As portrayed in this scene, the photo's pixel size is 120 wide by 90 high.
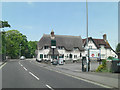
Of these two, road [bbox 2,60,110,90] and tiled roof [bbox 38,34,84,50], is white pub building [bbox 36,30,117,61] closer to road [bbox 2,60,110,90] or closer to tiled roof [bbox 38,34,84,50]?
tiled roof [bbox 38,34,84,50]

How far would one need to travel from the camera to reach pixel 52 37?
59.9 metres

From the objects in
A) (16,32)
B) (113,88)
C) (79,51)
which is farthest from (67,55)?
(113,88)

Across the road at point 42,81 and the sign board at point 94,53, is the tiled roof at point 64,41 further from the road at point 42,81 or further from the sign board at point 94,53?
the road at point 42,81

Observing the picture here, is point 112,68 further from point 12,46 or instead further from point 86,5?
point 12,46

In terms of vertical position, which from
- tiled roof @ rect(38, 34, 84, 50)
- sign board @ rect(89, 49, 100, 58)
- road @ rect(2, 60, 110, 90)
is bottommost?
road @ rect(2, 60, 110, 90)

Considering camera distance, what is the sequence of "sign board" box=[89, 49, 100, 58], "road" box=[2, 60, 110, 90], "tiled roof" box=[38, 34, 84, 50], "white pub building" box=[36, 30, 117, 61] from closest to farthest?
"road" box=[2, 60, 110, 90], "sign board" box=[89, 49, 100, 58], "white pub building" box=[36, 30, 117, 61], "tiled roof" box=[38, 34, 84, 50]

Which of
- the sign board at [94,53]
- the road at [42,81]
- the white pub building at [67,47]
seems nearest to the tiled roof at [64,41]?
the white pub building at [67,47]

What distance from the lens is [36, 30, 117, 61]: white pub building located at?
56938 millimetres

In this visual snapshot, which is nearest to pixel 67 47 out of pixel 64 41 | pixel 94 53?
pixel 64 41

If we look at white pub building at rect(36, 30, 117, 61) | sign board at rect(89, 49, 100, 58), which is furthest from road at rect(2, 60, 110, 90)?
white pub building at rect(36, 30, 117, 61)

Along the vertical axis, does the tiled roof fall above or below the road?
above

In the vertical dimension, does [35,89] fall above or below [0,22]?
below

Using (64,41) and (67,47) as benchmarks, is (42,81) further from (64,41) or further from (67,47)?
(64,41)

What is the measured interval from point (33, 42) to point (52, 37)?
69.8m
